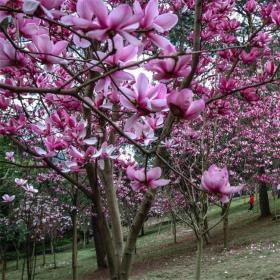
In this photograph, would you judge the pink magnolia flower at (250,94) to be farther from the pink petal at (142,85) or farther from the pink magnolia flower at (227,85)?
the pink petal at (142,85)

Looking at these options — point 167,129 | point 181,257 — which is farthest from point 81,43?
point 181,257

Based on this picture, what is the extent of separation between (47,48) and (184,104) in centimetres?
42

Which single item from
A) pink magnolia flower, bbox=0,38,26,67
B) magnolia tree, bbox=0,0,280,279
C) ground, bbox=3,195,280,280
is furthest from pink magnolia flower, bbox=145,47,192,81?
ground, bbox=3,195,280,280

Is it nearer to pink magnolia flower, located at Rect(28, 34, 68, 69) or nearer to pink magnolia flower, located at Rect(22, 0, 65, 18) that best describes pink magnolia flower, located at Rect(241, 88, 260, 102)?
pink magnolia flower, located at Rect(28, 34, 68, 69)

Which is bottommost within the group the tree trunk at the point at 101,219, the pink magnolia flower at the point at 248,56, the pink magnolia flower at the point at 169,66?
the tree trunk at the point at 101,219

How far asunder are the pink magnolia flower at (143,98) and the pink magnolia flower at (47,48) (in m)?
0.22

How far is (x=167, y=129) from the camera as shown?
1715 millimetres

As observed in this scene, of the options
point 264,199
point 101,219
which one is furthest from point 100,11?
point 264,199

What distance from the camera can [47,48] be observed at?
1.23 metres

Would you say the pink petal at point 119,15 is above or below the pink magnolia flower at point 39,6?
below

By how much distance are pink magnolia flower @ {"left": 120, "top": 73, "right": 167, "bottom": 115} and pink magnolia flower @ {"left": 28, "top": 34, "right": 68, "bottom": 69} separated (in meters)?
0.22

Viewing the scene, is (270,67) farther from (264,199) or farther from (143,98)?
(264,199)

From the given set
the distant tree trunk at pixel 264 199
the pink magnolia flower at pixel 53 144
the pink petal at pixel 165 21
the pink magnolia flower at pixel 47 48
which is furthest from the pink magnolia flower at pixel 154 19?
the distant tree trunk at pixel 264 199

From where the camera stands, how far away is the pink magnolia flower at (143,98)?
117 cm
